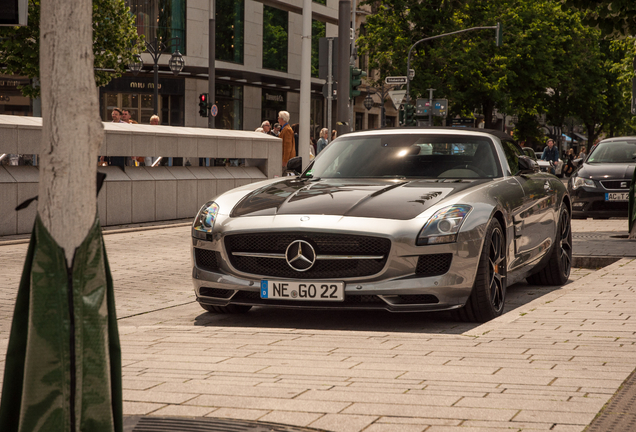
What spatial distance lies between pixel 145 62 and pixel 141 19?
176cm

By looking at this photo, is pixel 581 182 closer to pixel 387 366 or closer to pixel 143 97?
pixel 387 366

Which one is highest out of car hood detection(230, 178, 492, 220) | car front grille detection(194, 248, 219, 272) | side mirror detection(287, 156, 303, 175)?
side mirror detection(287, 156, 303, 175)

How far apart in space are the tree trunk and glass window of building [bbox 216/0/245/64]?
3936 cm

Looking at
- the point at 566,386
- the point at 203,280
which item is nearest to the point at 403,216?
the point at 203,280

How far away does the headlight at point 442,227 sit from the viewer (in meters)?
6.23

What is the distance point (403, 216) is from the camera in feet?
20.8

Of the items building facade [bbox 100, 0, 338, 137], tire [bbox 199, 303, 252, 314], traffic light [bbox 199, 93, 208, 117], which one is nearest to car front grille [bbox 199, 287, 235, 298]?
tire [bbox 199, 303, 252, 314]

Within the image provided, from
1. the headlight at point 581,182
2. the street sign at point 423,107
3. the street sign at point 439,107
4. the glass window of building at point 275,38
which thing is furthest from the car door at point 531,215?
the glass window of building at point 275,38

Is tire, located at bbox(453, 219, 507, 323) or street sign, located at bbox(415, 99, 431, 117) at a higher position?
street sign, located at bbox(415, 99, 431, 117)

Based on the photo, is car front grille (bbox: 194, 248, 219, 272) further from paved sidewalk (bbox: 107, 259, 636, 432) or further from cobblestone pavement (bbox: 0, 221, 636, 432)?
paved sidewalk (bbox: 107, 259, 636, 432)

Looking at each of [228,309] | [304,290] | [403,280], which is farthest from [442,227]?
[228,309]

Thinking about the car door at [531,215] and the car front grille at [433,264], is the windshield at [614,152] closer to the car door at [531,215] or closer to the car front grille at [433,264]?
the car door at [531,215]

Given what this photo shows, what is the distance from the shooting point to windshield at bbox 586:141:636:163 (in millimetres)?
18203

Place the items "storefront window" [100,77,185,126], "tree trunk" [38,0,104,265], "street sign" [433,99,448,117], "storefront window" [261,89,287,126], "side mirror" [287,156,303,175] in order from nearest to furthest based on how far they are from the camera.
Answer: "tree trunk" [38,0,104,265] → "side mirror" [287,156,303,175] → "street sign" [433,99,448,117] → "storefront window" [100,77,185,126] → "storefront window" [261,89,287,126]
